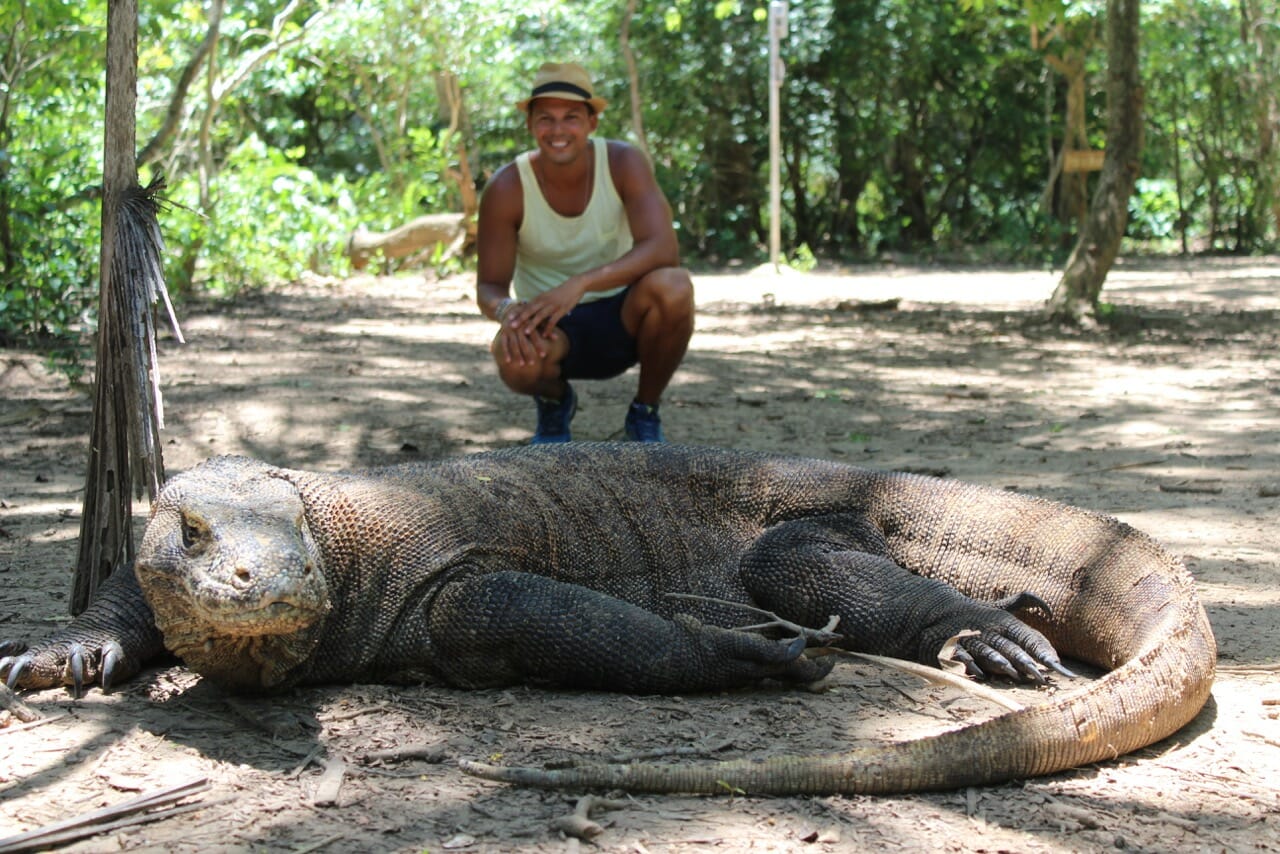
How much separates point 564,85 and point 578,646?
2577 millimetres

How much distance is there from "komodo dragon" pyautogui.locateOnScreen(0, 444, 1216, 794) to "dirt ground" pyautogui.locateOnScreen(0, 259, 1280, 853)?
6 centimetres

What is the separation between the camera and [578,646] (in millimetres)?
2525

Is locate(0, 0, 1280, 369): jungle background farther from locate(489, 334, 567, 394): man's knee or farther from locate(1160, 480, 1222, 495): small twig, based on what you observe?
locate(1160, 480, 1222, 495): small twig

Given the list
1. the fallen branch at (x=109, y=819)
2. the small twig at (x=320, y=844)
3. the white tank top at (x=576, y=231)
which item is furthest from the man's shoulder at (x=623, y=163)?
the small twig at (x=320, y=844)

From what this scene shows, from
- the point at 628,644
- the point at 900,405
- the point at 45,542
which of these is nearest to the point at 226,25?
the point at 900,405

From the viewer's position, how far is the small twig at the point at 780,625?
2.78 m

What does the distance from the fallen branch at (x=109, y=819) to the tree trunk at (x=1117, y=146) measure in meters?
7.52

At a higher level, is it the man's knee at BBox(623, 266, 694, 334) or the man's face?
the man's face

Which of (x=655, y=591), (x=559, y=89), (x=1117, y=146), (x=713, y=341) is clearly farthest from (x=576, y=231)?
(x=1117, y=146)

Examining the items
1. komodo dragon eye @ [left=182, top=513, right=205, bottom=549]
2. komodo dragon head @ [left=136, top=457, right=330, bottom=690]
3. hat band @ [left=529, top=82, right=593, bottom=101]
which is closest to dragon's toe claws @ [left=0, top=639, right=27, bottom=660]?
komodo dragon head @ [left=136, top=457, right=330, bottom=690]

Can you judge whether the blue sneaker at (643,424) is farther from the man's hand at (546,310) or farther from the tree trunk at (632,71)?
the tree trunk at (632,71)

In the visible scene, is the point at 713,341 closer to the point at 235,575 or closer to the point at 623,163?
the point at 623,163

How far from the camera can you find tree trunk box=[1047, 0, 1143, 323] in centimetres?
813

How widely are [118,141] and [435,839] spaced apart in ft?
6.14
